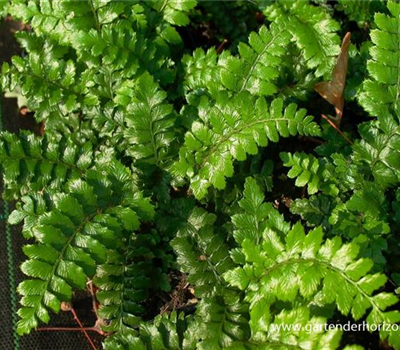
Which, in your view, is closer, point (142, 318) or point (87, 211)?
point (87, 211)

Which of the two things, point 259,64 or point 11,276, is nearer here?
point 259,64

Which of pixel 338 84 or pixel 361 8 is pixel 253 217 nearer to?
pixel 338 84

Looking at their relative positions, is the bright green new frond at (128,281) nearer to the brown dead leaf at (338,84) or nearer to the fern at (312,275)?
the fern at (312,275)

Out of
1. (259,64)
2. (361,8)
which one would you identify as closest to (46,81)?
(259,64)

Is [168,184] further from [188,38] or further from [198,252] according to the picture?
[188,38]

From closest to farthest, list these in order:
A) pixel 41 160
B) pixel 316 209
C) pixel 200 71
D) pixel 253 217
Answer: pixel 253 217 < pixel 316 209 < pixel 41 160 < pixel 200 71

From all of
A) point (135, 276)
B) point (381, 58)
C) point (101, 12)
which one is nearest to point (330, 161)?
point (381, 58)

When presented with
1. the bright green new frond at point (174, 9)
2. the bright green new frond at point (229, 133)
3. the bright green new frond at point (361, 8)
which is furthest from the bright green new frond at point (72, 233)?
the bright green new frond at point (361, 8)
